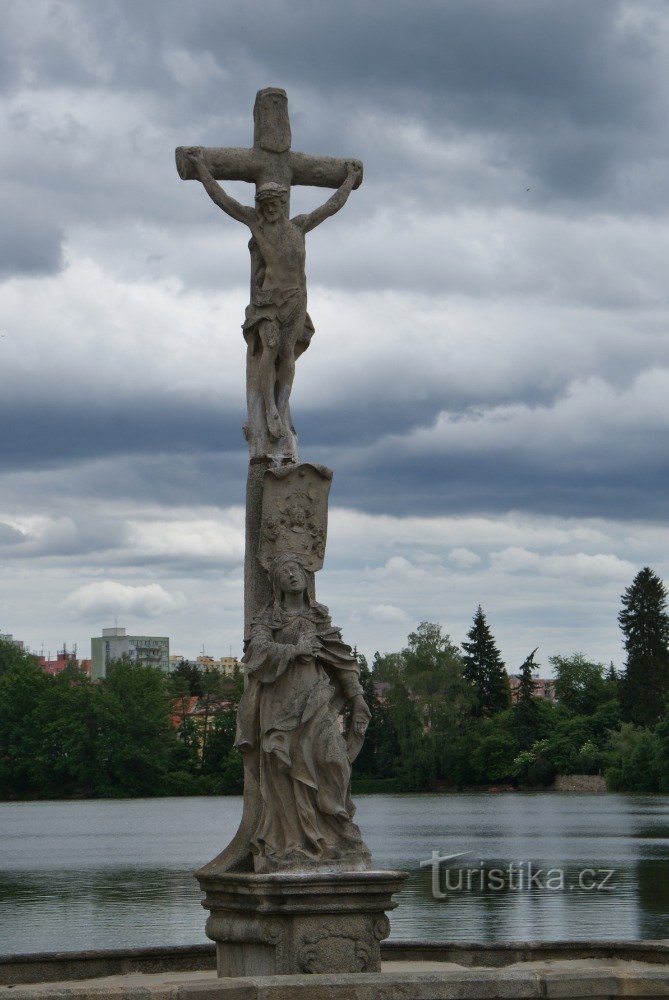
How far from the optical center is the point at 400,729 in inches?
3214

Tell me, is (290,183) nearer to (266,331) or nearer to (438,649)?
(266,331)

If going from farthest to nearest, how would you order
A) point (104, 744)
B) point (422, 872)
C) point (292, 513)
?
point (104, 744), point (422, 872), point (292, 513)

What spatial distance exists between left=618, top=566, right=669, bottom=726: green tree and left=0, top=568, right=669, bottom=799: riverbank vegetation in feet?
0.25

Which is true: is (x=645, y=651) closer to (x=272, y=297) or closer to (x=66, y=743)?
(x=66, y=743)

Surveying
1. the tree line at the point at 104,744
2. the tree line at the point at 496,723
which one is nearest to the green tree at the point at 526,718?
the tree line at the point at 496,723

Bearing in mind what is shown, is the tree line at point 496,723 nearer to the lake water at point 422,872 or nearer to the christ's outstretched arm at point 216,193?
the lake water at point 422,872

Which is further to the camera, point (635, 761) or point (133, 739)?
point (133, 739)

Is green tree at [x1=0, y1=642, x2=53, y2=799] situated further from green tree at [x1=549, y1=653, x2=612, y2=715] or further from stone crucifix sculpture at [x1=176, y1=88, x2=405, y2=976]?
stone crucifix sculpture at [x1=176, y1=88, x2=405, y2=976]

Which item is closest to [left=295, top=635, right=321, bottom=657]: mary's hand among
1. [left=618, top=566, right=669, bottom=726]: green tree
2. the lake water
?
the lake water

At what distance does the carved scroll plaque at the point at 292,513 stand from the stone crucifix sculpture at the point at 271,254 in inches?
14.4

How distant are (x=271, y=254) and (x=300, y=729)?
10.7 feet

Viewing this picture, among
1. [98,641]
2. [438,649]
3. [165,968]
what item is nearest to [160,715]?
[438,649]

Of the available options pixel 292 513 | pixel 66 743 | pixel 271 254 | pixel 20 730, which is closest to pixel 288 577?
pixel 292 513

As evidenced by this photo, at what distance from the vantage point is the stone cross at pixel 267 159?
11039 mm
